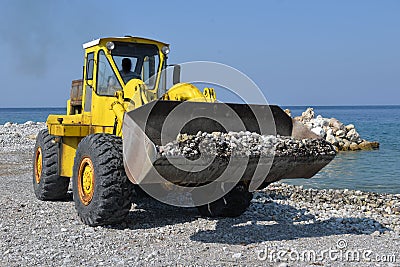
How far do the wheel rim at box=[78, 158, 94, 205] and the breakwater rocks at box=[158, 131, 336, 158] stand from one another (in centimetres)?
143

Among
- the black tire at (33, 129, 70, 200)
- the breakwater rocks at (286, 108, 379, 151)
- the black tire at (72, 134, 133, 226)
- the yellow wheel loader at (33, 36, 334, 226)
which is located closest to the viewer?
the yellow wheel loader at (33, 36, 334, 226)

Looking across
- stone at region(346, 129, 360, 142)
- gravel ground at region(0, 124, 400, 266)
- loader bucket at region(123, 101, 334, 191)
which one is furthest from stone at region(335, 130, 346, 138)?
loader bucket at region(123, 101, 334, 191)

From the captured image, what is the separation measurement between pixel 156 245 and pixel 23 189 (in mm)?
5504

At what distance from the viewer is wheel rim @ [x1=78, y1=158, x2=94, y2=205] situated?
297 inches

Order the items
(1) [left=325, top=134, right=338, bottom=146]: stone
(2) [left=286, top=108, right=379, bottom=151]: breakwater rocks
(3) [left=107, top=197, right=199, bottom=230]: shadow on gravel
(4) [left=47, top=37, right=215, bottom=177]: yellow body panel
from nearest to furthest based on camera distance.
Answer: (3) [left=107, top=197, right=199, bottom=230]: shadow on gravel, (4) [left=47, top=37, right=215, bottom=177]: yellow body panel, (1) [left=325, top=134, right=338, bottom=146]: stone, (2) [left=286, top=108, right=379, bottom=151]: breakwater rocks

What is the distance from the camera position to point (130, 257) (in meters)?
6.29

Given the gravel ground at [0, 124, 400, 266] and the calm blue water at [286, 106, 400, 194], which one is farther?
the calm blue water at [286, 106, 400, 194]

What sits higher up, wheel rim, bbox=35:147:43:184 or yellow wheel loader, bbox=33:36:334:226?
yellow wheel loader, bbox=33:36:334:226

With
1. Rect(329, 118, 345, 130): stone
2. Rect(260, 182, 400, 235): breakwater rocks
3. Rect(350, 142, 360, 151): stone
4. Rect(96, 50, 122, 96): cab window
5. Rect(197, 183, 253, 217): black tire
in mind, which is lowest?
Rect(350, 142, 360, 151): stone

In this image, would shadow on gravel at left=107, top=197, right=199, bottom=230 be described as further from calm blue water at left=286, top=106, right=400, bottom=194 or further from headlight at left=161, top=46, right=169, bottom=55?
calm blue water at left=286, top=106, right=400, bottom=194

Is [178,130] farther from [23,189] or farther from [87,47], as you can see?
[23,189]

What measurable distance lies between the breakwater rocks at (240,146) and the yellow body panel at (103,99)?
1356mm

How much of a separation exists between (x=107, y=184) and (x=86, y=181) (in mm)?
701

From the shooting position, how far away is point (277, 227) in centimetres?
797
